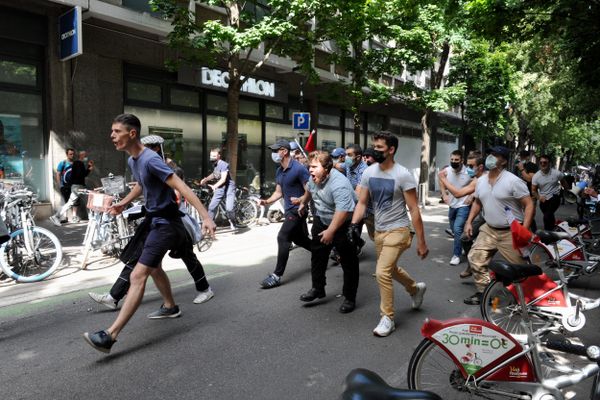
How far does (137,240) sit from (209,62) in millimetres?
7893

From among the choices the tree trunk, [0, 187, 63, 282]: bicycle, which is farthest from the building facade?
[0, 187, 63, 282]: bicycle

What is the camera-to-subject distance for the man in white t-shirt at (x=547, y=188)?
30.4 feet

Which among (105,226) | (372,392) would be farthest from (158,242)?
(105,226)

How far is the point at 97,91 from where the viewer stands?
38.5 feet

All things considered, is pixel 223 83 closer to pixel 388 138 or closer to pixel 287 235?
pixel 287 235

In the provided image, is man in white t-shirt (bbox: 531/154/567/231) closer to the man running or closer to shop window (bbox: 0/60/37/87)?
the man running

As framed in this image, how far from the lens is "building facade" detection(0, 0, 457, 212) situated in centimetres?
1051

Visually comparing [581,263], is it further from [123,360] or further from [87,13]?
[87,13]

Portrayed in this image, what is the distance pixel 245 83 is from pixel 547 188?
960 centimetres

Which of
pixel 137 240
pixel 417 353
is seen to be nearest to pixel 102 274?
pixel 137 240

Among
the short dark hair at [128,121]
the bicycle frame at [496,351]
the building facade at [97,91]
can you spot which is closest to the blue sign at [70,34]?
the building facade at [97,91]

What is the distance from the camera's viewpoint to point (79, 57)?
11.2 meters

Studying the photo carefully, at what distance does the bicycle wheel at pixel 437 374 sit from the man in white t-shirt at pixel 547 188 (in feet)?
24.2

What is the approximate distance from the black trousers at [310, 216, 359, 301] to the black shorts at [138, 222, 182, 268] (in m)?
1.66
